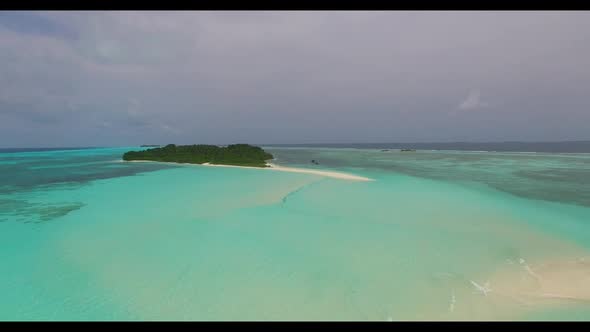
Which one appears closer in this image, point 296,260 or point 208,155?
point 296,260

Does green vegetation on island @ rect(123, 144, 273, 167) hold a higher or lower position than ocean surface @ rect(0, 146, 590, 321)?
higher

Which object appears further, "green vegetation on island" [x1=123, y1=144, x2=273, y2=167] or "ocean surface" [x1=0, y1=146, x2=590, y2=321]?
"green vegetation on island" [x1=123, y1=144, x2=273, y2=167]

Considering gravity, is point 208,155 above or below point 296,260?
above

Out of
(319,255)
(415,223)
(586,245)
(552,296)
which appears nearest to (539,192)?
(586,245)

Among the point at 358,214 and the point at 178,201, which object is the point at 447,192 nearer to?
the point at 358,214

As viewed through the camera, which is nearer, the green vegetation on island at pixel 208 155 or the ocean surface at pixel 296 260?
the ocean surface at pixel 296 260
